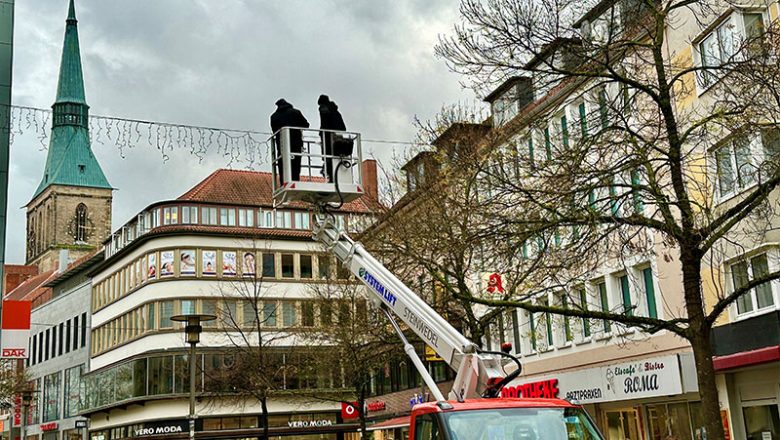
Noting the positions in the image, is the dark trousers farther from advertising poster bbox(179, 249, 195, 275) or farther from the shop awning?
advertising poster bbox(179, 249, 195, 275)

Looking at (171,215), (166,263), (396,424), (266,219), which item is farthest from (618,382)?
(171,215)

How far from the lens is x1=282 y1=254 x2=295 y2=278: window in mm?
65312

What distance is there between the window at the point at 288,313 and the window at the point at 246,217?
19.4 ft

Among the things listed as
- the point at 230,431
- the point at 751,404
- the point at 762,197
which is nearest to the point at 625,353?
the point at 751,404

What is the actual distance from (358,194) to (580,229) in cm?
451

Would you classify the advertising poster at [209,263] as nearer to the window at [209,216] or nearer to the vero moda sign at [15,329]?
the window at [209,216]

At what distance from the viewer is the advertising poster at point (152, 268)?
63.4 metres

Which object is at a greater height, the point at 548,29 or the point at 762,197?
the point at 548,29

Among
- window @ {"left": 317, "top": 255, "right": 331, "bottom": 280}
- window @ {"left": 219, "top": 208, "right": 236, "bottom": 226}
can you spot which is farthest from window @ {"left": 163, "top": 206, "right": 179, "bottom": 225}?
window @ {"left": 317, "top": 255, "right": 331, "bottom": 280}

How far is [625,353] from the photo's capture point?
30.1 m

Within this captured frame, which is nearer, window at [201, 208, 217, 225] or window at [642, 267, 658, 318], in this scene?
window at [642, 267, 658, 318]

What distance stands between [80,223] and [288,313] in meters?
88.6

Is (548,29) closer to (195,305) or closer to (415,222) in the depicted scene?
(415,222)

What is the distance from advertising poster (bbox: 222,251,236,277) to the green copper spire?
Answer: 7814 cm
